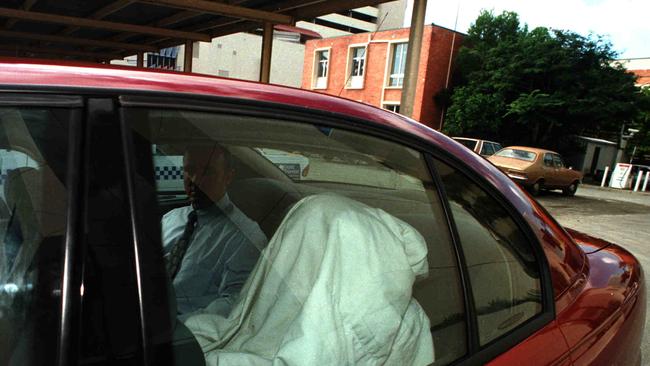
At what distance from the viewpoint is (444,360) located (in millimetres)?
1211

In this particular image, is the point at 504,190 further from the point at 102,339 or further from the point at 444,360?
the point at 102,339

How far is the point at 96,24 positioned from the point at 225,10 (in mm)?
2018

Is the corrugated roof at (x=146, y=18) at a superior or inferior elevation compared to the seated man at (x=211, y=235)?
superior

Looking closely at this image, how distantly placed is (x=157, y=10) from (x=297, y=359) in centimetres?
573

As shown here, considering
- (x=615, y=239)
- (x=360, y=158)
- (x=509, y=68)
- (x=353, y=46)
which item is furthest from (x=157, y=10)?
(x=353, y=46)

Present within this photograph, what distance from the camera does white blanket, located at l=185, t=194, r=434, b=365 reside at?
3.90ft

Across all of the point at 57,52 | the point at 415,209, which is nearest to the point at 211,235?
the point at 415,209

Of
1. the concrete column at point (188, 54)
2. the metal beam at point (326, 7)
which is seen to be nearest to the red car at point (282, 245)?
the metal beam at point (326, 7)

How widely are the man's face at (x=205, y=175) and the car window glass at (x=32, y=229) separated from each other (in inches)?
19.6

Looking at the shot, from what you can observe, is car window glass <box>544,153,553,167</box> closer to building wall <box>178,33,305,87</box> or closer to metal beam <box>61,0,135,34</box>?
metal beam <box>61,0,135,34</box>

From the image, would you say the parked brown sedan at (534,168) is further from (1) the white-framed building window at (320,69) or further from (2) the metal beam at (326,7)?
(1) the white-framed building window at (320,69)

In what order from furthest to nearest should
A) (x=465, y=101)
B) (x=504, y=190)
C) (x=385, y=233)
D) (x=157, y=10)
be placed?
(x=465, y=101), (x=157, y=10), (x=504, y=190), (x=385, y=233)

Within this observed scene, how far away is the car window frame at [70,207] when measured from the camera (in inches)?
30.9

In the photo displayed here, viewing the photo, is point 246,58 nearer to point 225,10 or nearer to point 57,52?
point 57,52
